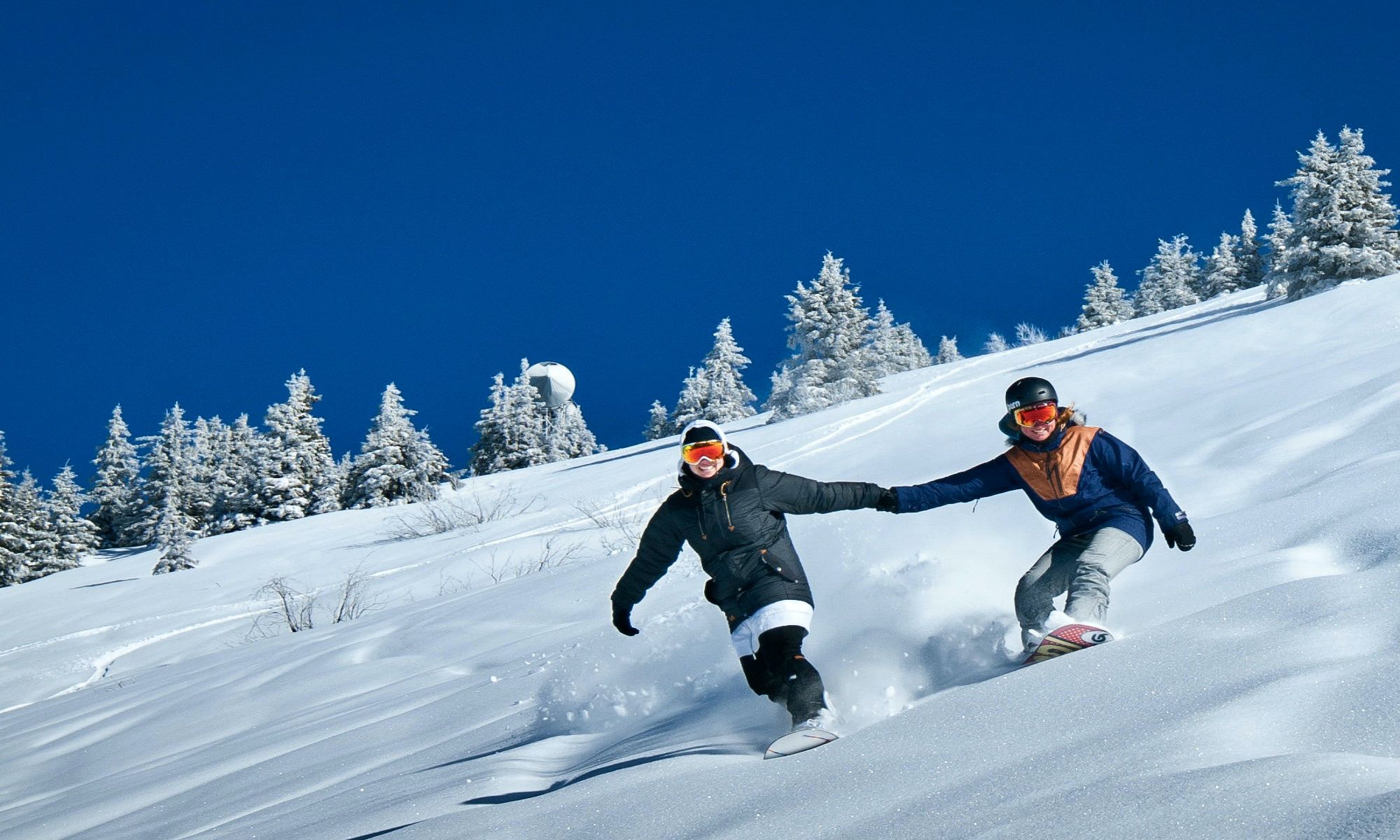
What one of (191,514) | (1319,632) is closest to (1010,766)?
(1319,632)

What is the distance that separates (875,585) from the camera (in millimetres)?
5137

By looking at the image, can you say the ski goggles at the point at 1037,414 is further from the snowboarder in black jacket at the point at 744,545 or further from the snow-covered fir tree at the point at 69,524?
the snow-covered fir tree at the point at 69,524

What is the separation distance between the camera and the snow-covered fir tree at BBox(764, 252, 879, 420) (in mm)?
33562

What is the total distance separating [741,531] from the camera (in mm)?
4312

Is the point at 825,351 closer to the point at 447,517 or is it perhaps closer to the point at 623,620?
the point at 447,517

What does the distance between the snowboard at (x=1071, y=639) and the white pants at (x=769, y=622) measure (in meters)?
0.99

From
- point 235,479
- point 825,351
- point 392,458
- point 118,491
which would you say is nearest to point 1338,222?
point 825,351

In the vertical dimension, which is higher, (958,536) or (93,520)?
(93,520)

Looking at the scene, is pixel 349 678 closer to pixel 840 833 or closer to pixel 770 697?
pixel 770 697

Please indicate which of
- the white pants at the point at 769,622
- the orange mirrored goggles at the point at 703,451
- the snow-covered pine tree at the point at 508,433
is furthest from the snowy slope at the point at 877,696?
the snow-covered pine tree at the point at 508,433

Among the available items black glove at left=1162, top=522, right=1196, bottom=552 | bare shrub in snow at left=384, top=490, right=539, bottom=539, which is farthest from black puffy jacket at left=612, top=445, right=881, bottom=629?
bare shrub in snow at left=384, top=490, right=539, bottom=539

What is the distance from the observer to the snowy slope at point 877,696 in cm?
228

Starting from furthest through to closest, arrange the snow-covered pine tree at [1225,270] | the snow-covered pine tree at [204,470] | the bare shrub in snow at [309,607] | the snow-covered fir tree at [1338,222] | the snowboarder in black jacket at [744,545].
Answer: the snow-covered pine tree at [1225,270] → the snow-covered pine tree at [204,470] → the snow-covered fir tree at [1338,222] → the bare shrub in snow at [309,607] → the snowboarder in black jacket at [744,545]

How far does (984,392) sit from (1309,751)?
18070mm
